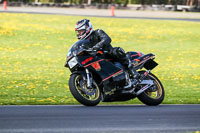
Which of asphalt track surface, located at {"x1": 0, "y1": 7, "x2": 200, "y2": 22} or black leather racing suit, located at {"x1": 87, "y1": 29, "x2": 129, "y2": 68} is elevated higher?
black leather racing suit, located at {"x1": 87, "y1": 29, "x2": 129, "y2": 68}

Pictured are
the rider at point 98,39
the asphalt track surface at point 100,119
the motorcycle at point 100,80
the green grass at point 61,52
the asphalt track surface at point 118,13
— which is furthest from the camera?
the asphalt track surface at point 118,13

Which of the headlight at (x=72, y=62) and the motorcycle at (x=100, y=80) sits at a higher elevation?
the headlight at (x=72, y=62)

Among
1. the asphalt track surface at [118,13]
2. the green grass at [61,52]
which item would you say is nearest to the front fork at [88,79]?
the green grass at [61,52]

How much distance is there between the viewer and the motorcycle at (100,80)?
27.2 feet

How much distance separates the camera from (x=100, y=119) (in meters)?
7.23

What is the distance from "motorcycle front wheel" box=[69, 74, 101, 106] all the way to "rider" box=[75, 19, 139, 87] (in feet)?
2.16

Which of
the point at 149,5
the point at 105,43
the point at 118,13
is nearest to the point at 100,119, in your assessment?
the point at 105,43

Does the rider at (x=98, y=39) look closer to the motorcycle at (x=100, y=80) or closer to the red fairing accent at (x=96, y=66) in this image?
the motorcycle at (x=100, y=80)

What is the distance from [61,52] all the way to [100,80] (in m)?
12.8

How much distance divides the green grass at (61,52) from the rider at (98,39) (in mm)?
1559

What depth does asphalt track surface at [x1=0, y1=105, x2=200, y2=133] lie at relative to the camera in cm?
641

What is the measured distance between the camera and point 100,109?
826cm

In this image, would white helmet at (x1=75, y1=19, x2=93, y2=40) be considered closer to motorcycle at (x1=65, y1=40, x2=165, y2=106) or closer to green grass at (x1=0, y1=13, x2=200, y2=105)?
motorcycle at (x1=65, y1=40, x2=165, y2=106)

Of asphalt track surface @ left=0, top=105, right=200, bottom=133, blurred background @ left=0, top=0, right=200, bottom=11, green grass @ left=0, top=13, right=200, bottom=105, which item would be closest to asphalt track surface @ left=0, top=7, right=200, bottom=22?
blurred background @ left=0, top=0, right=200, bottom=11
